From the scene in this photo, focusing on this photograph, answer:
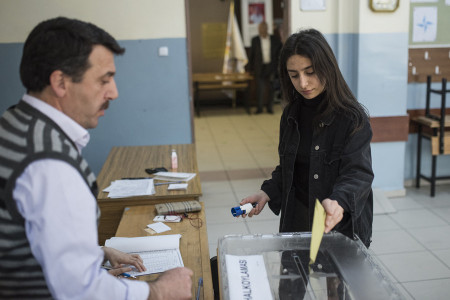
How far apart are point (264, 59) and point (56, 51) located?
8.08m

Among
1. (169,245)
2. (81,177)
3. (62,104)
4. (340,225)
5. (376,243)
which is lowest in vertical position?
(376,243)

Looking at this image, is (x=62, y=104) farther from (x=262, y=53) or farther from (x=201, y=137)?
(x=262, y=53)

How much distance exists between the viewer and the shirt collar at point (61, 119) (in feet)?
3.62

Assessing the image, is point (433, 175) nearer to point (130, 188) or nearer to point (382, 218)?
point (382, 218)

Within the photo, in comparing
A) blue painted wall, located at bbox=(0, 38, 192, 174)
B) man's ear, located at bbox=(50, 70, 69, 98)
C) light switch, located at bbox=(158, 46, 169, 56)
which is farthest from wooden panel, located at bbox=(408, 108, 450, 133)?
man's ear, located at bbox=(50, 70, 69, 98)

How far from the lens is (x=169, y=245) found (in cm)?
201

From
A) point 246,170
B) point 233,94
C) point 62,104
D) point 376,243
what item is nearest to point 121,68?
point 246,170

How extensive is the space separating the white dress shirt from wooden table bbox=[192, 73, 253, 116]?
338 inches

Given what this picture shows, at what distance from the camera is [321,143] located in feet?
6.20

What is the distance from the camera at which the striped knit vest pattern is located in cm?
103

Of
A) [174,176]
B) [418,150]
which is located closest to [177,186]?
[174,176]

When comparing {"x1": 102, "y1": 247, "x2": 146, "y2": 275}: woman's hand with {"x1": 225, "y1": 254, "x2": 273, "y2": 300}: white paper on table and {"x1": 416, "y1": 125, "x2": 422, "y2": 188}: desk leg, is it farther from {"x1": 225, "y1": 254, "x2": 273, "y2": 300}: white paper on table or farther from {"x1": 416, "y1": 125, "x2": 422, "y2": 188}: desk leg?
{"x1": 416, "y1": 125, "x2": 422, "y2": 188}: desk leg

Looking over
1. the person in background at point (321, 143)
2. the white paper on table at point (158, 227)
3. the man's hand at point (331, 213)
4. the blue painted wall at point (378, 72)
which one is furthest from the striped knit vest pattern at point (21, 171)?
the blue painted wall at point (378, 72)

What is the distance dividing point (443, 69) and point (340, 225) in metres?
3.70
